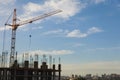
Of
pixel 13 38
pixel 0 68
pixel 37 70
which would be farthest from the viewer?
pixel 13 38

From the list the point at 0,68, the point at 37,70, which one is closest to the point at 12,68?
the point at 0,68

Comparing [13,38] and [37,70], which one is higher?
[13,38]

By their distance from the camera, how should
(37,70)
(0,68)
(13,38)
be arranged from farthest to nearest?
(13,38), (37,70), (0,68)

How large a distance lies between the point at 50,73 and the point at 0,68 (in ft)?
78.8

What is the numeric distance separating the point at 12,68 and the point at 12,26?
3456 cm

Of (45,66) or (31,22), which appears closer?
(45,66)

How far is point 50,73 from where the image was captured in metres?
125

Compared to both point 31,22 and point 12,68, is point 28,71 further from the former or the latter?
point 31,22

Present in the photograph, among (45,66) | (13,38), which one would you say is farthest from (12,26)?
(45,66)

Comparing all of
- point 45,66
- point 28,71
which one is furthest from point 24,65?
point 45,66

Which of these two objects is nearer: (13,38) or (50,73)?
(50,73)

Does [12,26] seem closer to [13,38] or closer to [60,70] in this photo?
[13,38]

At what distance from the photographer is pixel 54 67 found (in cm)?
12456

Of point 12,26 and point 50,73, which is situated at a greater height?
point 12,26
